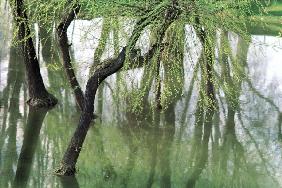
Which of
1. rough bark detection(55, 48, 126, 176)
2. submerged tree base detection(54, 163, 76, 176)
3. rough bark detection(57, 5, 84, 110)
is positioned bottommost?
submerged tree base detection(54, 163, 76, 176)

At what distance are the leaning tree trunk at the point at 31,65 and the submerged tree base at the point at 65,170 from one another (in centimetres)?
333

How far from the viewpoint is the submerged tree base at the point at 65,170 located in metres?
11.8

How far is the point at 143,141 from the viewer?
14.1 metres

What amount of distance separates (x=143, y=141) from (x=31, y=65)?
368 cm

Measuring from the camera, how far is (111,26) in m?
10.7

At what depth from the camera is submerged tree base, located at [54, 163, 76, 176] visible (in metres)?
11.8

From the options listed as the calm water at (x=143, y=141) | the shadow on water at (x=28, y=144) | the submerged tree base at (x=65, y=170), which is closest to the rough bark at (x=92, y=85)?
the submerged tree base at (x=65, y=170)

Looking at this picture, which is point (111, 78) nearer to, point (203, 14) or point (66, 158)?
point (66, 158)

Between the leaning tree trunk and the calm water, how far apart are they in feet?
1.07

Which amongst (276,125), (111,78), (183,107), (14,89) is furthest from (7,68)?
(276,125)

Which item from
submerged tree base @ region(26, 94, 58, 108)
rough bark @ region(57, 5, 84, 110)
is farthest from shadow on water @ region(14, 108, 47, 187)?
rough bark @ region(57, 5, 84, 110)

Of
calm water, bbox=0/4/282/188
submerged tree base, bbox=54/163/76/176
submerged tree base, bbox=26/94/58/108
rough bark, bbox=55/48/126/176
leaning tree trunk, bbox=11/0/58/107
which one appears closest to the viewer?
rough bark, bbox=55/48/126/176

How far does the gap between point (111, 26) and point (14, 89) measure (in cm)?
697

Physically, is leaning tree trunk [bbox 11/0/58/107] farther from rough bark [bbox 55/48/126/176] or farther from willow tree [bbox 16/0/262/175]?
rough bark [bbox 55/48/126/176]
